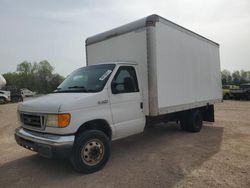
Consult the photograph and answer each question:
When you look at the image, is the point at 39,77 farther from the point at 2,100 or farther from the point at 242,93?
the point at 242,93

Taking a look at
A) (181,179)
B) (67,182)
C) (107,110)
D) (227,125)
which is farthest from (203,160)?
(227,125)

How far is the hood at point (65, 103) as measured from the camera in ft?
12.9

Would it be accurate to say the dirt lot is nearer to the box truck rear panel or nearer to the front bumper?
the front bumper

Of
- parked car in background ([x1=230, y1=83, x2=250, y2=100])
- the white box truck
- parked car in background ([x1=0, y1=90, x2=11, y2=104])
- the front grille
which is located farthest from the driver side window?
parked car in background ([x1=0, y1=90, x2=11, y2=104])

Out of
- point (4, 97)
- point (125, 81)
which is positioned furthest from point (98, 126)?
point (4, 97)

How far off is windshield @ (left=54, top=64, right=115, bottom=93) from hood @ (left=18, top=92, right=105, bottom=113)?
9.2 inches

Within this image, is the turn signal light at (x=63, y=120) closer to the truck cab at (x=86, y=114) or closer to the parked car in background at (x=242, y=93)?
the truck cab at (x=86, y=114)

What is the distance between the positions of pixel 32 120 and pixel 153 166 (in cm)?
268

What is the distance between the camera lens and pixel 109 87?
4641 millimetres

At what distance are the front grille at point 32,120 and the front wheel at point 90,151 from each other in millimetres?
782

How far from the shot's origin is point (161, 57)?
18.0ft

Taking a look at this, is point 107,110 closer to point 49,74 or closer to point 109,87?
point 109,87

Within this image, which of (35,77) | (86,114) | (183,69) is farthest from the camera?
(35,77)

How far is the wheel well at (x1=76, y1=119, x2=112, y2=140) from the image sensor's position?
4344 millimetres
